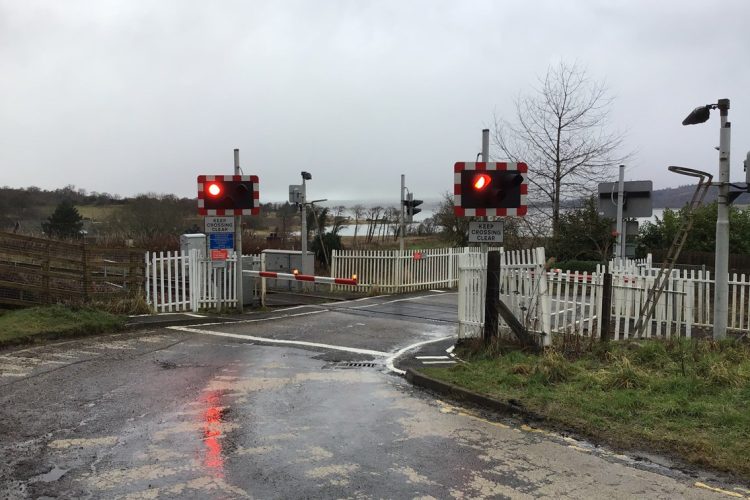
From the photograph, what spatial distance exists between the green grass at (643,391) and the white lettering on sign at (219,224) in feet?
22.3

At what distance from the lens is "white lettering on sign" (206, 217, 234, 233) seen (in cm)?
1281

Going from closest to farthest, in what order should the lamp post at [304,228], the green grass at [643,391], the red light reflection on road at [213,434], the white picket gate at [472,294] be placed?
the red light reflection on road at [213,434] → the green grass at [643,391] → the white picket gate at [472,294] → the lamp post at [304,228]

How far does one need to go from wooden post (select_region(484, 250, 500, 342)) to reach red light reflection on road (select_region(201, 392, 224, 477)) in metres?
3.94

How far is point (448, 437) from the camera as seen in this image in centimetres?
535

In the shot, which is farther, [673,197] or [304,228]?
[673,197]

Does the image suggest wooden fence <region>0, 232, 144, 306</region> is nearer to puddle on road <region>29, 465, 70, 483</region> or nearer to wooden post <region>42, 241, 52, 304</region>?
wooden post <region>42, 241, 52, 304</region>

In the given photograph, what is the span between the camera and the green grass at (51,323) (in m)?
9.47

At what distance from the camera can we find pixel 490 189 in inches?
331

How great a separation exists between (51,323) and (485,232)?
751cm

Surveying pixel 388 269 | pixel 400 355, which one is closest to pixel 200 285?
pixel 400 355

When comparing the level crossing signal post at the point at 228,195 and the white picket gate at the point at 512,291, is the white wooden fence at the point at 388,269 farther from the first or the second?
the white picket gate at the point at 512,291

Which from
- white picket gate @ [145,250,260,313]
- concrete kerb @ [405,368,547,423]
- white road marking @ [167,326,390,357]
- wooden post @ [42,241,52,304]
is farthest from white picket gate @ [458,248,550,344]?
wooden post @ [42,241,52,304]

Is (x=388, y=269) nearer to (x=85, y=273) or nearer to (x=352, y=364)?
(x=85, y=273)

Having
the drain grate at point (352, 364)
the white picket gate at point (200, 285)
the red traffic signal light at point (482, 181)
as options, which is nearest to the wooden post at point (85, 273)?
the white picket gate at point (200, 285)
